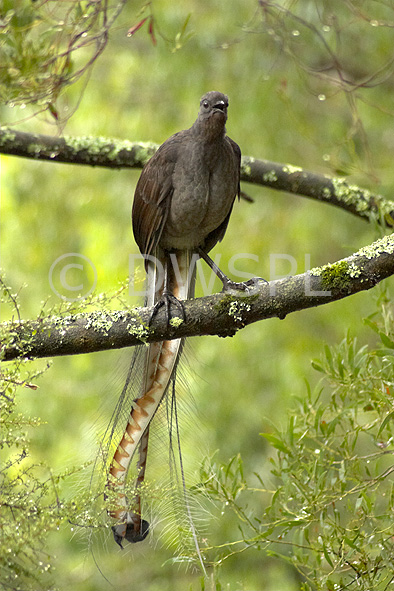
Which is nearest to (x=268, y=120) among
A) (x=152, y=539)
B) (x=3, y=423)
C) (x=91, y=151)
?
(x=91, y=151)

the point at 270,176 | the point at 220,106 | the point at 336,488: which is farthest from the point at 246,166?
the point at 336,488

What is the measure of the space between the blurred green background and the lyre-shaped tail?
3.78ft

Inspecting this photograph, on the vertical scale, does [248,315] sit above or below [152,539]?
above

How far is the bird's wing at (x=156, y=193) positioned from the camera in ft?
→ 7.06

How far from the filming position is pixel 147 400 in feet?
6.31

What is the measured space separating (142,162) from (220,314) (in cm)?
108

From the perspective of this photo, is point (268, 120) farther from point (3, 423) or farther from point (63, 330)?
point (3, 423)

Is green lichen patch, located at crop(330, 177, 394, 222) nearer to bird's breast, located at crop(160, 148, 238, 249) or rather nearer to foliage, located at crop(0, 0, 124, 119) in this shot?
bird's breast, located at crop(160, 148, 238, 249)

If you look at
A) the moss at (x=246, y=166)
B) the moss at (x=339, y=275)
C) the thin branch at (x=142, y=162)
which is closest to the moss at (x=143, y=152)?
the thin branch at (x=142, y=162)

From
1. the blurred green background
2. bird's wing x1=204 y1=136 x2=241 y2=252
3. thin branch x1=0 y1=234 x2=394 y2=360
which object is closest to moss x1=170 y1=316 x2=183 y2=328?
thin branch x1=0 y1=234 x2=394 y2=360

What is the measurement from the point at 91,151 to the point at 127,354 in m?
0.88

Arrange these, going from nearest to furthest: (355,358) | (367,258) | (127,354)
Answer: (367,258)
(355,358)
(127,354)

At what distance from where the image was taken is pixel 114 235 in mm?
3693

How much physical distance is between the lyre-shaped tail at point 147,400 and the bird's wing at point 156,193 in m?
0.13
